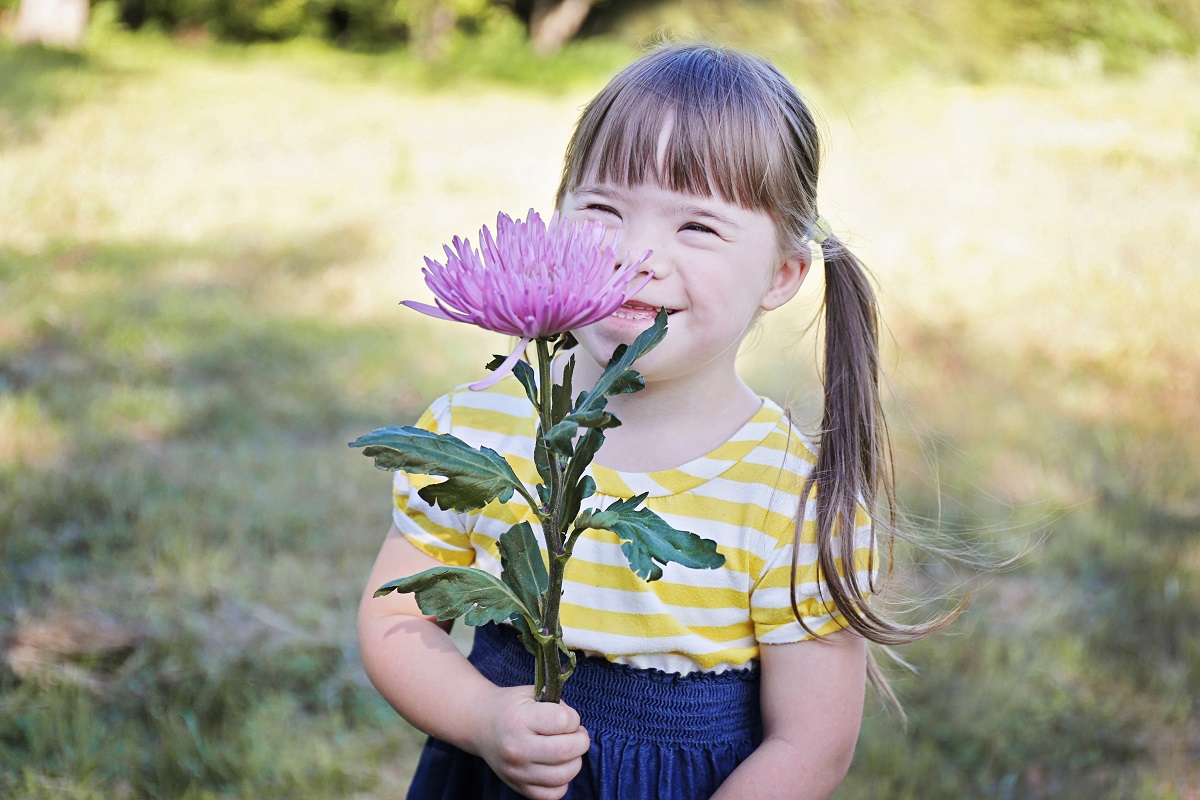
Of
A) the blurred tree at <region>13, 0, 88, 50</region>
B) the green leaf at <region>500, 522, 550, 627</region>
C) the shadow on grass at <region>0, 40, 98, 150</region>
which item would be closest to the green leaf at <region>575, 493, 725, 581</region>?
the green leaf at <region>500, 522, 550, 627</region>

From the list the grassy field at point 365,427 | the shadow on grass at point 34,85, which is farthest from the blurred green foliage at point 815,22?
the shadow on grass at point 34,85

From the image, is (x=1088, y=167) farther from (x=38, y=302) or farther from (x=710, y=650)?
(x=710, y=650)

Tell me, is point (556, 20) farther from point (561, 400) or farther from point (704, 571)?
point (561, 400)

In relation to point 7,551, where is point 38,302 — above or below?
above

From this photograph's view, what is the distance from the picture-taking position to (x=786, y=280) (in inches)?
65.1

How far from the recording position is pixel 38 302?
4.92 m

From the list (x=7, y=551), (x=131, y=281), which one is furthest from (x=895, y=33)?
(x=7, y=551)

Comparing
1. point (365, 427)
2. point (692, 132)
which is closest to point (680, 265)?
point (692, 132)

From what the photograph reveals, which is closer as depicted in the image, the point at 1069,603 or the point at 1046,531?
the point at 1069,603

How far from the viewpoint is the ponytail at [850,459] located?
1525 millimetres

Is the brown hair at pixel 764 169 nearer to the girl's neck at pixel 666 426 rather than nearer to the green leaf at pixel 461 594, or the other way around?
the girl's neck at pixel 666 426

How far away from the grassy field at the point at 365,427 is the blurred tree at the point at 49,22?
5.85m

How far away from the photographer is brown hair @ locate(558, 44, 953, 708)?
1.46m

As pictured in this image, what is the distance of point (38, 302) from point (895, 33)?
48.9 feet
